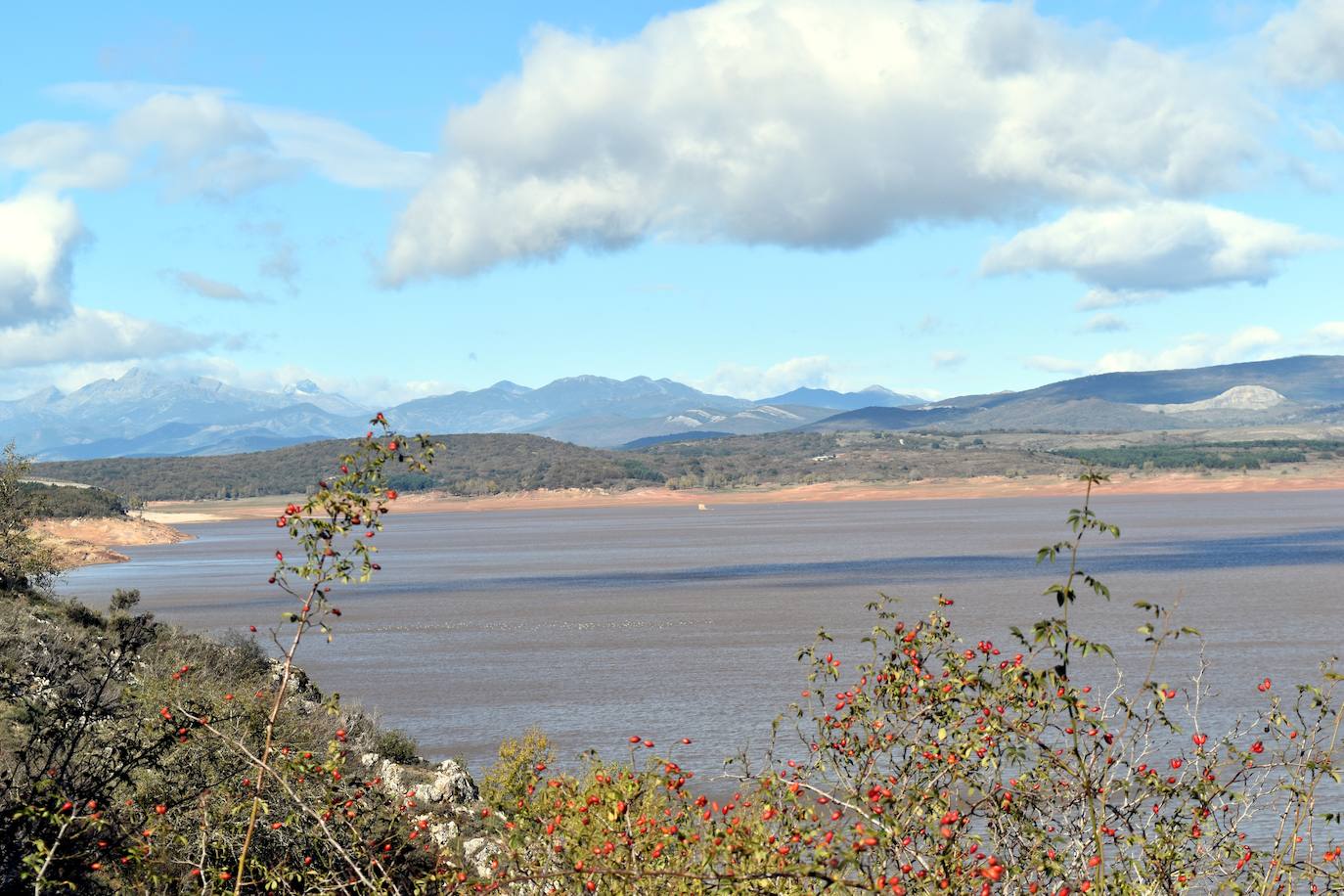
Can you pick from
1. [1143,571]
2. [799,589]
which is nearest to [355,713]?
[799,589]

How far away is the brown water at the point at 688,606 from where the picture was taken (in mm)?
36250

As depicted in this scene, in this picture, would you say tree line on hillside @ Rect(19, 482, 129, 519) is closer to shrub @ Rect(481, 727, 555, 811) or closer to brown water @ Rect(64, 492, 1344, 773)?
brown water @ Rect(64, 492, 1344, 773)

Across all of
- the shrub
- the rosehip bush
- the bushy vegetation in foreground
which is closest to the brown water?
the shrub

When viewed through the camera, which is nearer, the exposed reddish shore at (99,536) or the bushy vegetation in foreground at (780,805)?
the bushy vegetation in foreground at (780,805)

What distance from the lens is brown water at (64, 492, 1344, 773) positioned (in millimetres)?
36250

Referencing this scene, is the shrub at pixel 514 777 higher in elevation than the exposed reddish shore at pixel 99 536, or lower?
higher

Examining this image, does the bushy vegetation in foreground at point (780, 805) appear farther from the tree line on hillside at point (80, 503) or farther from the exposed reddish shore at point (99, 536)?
the tree line on hillside at point (80, 503)

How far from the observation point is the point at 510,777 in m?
14.0

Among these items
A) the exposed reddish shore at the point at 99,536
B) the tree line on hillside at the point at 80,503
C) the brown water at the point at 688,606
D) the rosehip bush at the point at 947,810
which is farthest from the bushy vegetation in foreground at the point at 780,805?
the tree line on hillside at the point at 80,503

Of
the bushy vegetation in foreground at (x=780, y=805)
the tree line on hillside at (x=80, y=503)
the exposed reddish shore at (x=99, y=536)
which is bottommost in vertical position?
the exposed reddish shore at (x=99, y=536)

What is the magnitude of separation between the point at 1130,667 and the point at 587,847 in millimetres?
32747

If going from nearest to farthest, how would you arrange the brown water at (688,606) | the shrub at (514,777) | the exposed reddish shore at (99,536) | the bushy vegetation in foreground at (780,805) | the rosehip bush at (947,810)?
1. the rosehip bush at (947,810)
2. the bushy vegetation in foreground at (780,805)
3. the shrub at (514,777)
4. the brown water at (688,606)
5. the exposed reddish shore at (99,536)

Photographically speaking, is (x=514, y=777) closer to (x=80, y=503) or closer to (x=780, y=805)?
(x=780, y=805)

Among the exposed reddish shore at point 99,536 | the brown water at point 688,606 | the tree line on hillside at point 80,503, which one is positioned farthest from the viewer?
the tree line on hillside at point 80,503
